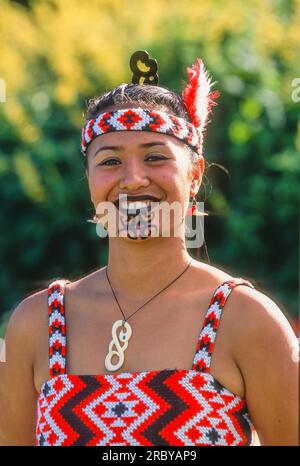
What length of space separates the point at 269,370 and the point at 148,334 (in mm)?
409

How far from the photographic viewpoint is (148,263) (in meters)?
3.01

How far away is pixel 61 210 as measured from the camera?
6.45 metres

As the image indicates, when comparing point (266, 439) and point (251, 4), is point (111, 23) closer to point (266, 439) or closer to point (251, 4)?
point (251, 4)

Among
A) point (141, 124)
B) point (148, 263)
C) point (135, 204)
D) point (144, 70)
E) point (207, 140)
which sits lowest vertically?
point (148, 263)

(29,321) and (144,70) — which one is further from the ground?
(144,70)

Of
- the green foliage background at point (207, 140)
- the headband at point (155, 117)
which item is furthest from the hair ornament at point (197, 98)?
the green foliage background at point (207, 140)

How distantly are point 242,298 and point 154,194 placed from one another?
0.41 meters

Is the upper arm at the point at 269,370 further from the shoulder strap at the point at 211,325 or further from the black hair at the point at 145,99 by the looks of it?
the black hair at the point at 145,99

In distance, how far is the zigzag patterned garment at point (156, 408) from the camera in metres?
2.72

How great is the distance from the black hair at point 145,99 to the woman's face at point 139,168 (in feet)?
0.46

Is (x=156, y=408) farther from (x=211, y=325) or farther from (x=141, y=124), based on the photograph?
(x=141, y=124)

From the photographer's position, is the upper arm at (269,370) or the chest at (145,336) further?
the chest at (145,336)

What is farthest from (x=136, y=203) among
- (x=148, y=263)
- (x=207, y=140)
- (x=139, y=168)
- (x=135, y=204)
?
(x=207, y=140)

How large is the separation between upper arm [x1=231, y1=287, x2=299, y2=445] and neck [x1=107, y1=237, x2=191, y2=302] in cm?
35
